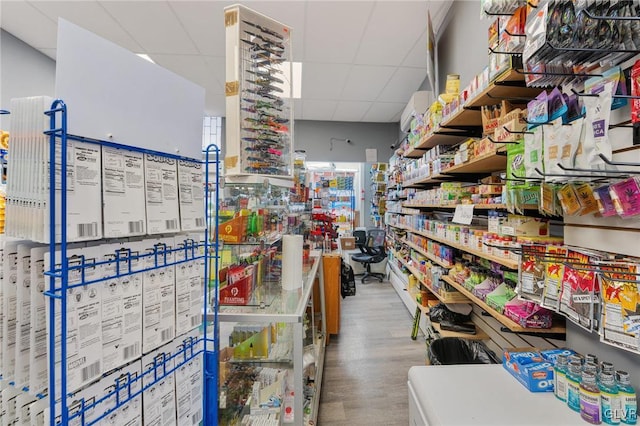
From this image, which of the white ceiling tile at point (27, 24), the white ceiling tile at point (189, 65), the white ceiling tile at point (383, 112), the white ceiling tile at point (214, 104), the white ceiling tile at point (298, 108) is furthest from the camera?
the white ceiling tile at point (383, 112)

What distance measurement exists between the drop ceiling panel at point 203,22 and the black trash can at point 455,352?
358 centimetres

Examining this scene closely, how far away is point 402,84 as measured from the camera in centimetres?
465

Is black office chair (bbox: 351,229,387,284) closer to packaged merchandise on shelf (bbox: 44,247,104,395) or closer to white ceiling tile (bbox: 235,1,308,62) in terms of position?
white ceiling tile (bbox: 235,1,308,62)

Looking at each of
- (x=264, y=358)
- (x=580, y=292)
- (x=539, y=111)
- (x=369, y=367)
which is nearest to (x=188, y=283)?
(x=264, y=358)

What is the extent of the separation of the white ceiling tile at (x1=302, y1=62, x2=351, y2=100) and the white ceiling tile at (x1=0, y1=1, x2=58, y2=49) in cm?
289

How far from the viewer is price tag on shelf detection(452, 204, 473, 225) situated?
2016 millimetres

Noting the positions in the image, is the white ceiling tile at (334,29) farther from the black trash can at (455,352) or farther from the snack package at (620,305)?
the black trash can at (455,352)

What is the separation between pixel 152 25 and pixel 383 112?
4.19 m

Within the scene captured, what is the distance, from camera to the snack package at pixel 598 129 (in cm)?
84

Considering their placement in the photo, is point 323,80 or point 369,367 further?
point 323,80

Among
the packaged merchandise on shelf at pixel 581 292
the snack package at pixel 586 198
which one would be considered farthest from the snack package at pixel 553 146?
the packaged merchandise on shelf at pixel 581 292

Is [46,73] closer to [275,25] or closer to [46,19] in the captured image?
[46,19]

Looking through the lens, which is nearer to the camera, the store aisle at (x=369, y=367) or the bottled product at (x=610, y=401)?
the bottled product at (x=610, y=401)

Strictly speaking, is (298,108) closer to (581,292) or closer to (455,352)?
(455,352)
